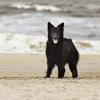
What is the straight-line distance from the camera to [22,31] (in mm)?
21844

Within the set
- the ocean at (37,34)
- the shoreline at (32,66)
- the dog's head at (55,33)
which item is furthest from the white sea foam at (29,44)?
the dog's head at (55,33)

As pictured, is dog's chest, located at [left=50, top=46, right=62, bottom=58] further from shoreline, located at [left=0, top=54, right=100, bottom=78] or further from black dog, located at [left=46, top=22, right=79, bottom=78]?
shoreline, located at [left=0, top=54, right=100, bottom=78]

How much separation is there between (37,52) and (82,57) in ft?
6.14

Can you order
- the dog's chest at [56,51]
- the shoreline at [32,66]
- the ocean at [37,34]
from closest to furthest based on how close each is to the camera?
the dog's chest at [56,51]
the shoreline at [32,66]
the ocean at [37,34]

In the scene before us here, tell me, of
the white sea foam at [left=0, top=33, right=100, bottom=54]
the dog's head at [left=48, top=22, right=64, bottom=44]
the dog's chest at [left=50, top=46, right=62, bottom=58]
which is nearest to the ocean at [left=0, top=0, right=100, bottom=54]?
the white sea foam at [left=0, top=33, right=100, bottom=54]

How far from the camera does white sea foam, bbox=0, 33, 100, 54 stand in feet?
57.1

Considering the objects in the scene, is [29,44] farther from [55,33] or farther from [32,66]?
[55,33]

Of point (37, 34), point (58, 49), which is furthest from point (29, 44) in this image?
point (58, 49)

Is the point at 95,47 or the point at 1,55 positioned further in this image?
the point at 95,47

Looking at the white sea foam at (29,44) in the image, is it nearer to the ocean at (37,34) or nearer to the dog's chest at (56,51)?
the ocean at (37,34)

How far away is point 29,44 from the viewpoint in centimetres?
1816

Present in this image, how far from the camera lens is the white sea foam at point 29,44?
1741 cm

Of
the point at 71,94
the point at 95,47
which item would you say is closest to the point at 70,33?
the point at 95,47

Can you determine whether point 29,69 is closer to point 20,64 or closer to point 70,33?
point 20,64
